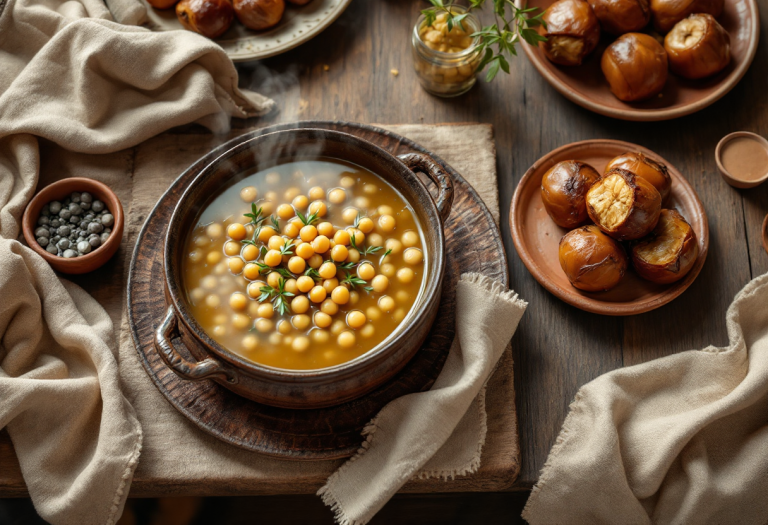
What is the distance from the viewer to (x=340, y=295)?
1.81m

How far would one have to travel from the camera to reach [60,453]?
177 centimetres

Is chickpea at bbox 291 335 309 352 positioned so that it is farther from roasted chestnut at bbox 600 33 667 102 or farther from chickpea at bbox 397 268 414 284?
roasted chestnut at bbox 600 33 667 102

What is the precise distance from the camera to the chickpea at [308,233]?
1.88 m

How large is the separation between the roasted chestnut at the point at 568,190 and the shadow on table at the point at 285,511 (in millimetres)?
982

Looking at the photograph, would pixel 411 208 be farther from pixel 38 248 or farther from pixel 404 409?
pixel 38 248

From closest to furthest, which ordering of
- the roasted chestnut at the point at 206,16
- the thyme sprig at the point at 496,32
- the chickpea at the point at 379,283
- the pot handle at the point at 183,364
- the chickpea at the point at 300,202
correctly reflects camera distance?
the pot handle at the point at 183,364 → the chickpea at the point at 379,283 → the chickpea at the point at 300,202 → the thyme sprig at the point at 496,32 → the roasted chestnut at the point at 206,16

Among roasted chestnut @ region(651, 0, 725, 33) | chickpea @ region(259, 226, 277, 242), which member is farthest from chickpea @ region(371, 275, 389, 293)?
roasted chestnut @ region(651, 0, 725, 33)

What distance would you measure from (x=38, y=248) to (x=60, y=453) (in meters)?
0.59

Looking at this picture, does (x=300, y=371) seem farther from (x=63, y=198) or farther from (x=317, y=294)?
(x=63, y=198)

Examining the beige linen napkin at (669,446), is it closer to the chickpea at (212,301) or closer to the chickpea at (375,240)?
the chickpea at (375,240)

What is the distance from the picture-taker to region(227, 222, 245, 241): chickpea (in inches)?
74.5

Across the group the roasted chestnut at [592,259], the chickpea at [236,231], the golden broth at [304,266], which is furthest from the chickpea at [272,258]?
the roasted chestnut at [592,259]

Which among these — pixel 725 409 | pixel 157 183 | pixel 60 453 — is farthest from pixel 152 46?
pixel 725 409

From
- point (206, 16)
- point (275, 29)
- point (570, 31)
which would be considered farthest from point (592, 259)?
point (206, 16)
